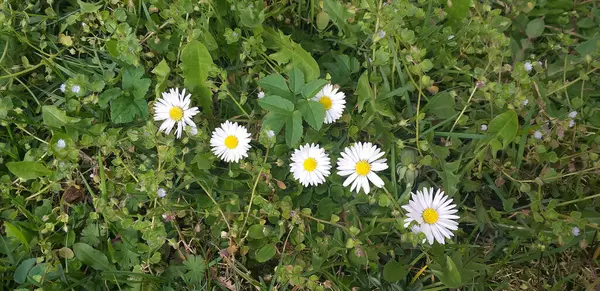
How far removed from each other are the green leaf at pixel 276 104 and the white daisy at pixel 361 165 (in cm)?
23

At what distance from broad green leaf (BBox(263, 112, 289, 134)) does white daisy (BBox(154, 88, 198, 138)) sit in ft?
0.83

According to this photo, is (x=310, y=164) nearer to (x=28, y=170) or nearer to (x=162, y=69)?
A: (x=162, y=69)

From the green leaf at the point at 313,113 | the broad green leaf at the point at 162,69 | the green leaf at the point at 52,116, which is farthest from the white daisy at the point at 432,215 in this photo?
the green leaf at the point at 52,116

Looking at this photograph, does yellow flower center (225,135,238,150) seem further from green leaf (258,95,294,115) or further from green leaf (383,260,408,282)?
green leaf (383,260,408,282)

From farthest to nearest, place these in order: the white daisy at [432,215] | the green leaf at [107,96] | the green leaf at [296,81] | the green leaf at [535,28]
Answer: the green leaf at [535,28], the green leaf at [107,96], the green leaf at [296,81], the white daisy at [432,215]

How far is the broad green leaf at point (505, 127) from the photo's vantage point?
160cm

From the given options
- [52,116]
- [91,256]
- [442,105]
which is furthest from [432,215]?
[52,116]

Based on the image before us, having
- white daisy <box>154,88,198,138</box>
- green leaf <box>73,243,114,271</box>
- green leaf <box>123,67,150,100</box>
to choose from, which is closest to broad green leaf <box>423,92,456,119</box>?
white daisy <box>154,88,198,138</box>

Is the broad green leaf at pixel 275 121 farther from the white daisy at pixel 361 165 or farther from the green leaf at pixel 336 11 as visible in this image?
the green leaf at pixel 336 11

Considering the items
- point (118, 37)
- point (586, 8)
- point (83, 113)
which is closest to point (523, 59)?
point (586, 8)

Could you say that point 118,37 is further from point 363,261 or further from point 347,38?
point 363,261

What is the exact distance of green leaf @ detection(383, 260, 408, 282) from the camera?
1.56 meters

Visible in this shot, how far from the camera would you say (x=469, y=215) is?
64.9 inches

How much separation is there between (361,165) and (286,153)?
260 millimetres
